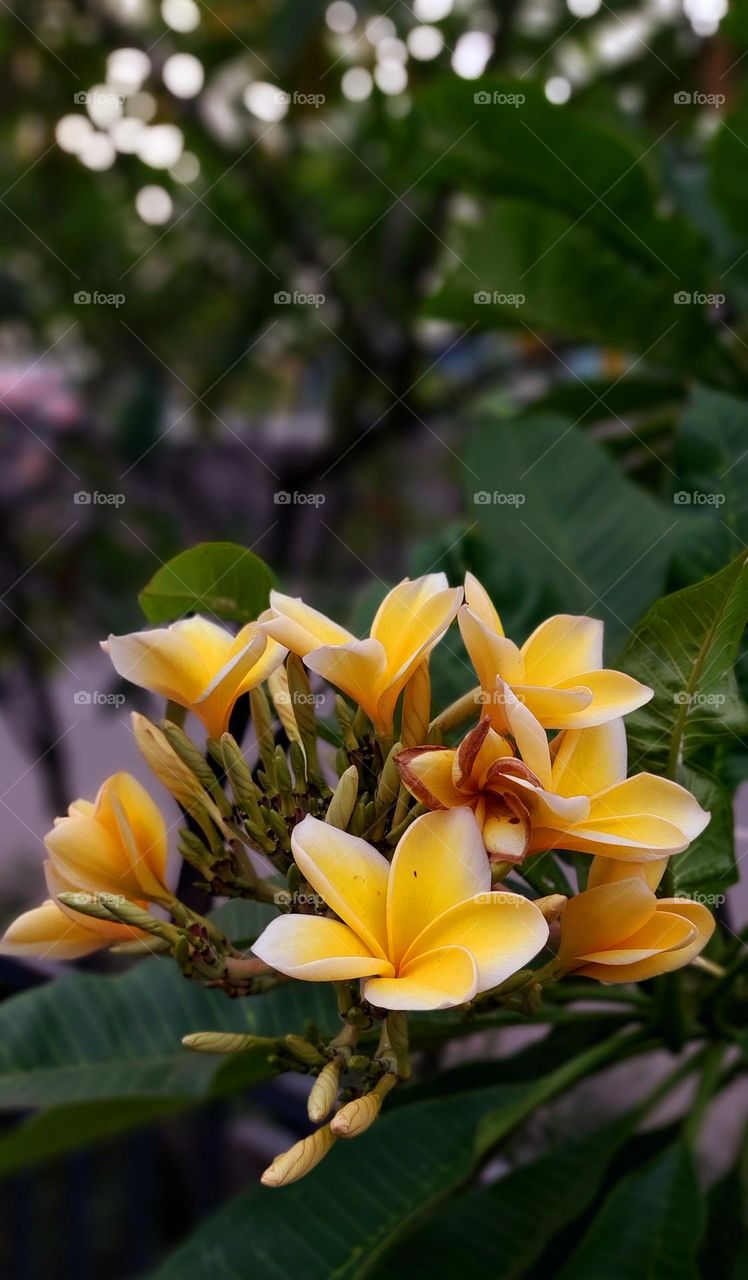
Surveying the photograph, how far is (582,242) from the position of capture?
1.03 metres

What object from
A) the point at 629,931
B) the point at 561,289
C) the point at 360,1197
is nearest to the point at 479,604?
the point at 629,931

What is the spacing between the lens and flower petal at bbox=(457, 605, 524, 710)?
41cm

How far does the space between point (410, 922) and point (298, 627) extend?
0.40 ft

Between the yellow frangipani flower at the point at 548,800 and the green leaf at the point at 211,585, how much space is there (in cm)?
17

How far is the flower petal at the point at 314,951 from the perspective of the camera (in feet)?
1.19

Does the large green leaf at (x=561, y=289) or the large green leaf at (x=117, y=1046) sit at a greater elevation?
the large green leaf at (x=561, y=289)

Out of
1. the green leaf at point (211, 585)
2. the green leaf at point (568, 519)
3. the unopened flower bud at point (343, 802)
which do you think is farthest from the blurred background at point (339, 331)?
the unopened flower bud at point (343, 802)

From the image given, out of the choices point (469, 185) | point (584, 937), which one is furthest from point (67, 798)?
point (584, 937)

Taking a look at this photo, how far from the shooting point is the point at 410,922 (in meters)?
0.40

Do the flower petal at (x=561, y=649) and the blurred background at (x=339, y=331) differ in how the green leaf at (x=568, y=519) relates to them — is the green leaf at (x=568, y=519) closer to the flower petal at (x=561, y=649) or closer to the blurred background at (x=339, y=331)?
the blurred background at (x=339, y=331)

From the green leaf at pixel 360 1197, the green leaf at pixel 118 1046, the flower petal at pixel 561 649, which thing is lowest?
the green leaf at pixel 360 1197

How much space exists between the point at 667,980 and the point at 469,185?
2.68 feet

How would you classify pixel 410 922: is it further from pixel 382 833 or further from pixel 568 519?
pixel 568 519

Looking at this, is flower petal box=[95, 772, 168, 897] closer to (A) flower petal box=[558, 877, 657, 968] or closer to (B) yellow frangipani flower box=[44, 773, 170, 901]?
(B) yellow frangipani flower box=[44, 773, 170, 901]
